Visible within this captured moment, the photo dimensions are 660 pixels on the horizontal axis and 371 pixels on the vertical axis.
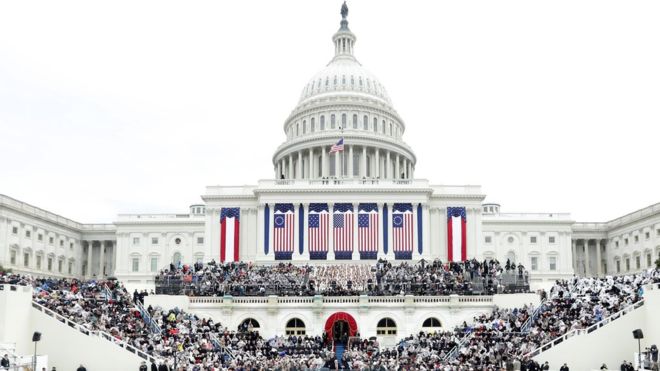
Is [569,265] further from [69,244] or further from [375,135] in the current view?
[69,244]

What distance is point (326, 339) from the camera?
172ft

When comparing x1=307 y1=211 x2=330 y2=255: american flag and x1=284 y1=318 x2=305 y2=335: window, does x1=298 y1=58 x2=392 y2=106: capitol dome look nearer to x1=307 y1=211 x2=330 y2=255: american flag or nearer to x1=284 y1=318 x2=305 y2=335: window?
x1=307 y1=211 x2=330 y2=255: american flag

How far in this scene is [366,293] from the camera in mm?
56844

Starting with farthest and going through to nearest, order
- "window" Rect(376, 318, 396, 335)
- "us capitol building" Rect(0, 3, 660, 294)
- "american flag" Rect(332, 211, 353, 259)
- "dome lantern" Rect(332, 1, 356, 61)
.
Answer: "dome lantern" Rect(332, 1, 356, 61), "us capitol building" Rect(0, 3, 660, 294), "american flag" Rect(332, 211, 353, 259), "window" Rect(376, 318, 396, 335)

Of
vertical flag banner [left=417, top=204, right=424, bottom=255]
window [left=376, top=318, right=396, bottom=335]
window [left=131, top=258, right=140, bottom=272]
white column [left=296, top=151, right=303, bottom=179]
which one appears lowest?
window [left=376, top=318, right=396, bottom=335]

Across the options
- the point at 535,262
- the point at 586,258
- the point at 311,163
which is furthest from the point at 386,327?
the point at 586,258

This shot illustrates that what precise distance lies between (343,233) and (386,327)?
84.4 ft

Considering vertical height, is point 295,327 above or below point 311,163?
below

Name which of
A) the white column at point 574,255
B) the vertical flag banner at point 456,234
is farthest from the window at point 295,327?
the white column at point 574,255

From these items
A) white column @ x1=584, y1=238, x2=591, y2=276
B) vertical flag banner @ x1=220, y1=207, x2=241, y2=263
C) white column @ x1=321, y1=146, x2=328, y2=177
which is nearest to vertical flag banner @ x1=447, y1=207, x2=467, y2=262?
white column @ x1=321, y1=146, x2=328, y2=177

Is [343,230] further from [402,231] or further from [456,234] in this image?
[456,234]

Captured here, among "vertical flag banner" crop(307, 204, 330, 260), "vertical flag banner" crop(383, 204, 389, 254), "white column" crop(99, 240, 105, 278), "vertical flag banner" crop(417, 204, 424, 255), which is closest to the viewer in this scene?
"vertical flag banner" crop(307, 204, 330, 260)

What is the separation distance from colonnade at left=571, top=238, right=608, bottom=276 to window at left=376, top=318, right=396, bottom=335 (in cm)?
6421

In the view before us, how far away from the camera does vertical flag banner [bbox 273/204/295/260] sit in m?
79.9
